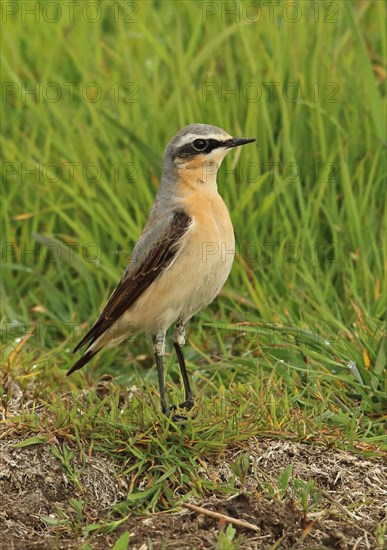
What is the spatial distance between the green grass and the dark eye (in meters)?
1.21

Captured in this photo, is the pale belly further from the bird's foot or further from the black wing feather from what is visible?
the bird's foot

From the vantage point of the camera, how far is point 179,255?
5.72 m

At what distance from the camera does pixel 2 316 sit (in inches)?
293

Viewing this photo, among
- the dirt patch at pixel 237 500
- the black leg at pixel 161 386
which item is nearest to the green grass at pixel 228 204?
the black leg at pixel 161 386

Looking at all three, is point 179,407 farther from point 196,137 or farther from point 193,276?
point 196,137

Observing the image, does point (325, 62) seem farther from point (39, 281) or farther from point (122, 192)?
point (39, 281)

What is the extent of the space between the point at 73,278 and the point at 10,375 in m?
1.79

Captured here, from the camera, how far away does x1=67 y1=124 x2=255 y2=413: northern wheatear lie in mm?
5672

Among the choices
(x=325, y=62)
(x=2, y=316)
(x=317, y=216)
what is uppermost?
(x=325, y=62)

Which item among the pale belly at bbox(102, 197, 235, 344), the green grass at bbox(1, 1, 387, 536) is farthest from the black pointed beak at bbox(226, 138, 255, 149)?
the green grass at bbox(1, 1, 387, 536)

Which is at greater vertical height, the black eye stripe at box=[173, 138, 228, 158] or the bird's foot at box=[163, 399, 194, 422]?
the black eye stripe at box=[173, 138, 228, 158]

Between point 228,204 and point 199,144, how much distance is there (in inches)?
63.2

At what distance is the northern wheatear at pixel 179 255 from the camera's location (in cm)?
567

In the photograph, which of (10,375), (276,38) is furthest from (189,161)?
(276,38)
